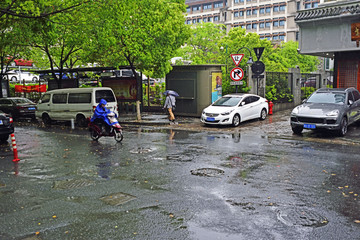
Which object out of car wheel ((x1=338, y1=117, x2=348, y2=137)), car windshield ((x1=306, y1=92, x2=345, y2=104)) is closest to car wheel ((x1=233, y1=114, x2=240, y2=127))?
car windshield ((x1=306, y1=92, x2=345, y2=104))

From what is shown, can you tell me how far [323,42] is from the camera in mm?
19266

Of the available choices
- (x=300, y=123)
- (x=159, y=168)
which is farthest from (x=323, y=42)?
(x=159, y=168)

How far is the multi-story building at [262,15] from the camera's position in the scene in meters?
89.1

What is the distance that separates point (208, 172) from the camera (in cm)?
852

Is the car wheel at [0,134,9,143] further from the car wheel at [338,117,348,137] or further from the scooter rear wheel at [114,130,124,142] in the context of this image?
the car wheel at [338,117,348,137]

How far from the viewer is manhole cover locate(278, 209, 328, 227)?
5430 mm

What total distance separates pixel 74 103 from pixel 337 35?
14.6 metres

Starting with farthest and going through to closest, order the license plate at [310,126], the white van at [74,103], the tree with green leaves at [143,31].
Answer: the white van at [74,103], the tree with green leaves at [143,31], the license plate at [310,126]

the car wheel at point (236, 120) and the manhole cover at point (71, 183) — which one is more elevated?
the car wheel at point (236, 120)

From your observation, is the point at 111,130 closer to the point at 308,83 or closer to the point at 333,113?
the point at 333,113

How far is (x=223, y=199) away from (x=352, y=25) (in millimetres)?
15503

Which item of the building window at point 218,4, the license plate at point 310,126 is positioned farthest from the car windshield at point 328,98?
the building window at point 218,4

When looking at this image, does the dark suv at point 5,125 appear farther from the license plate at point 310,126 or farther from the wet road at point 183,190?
the license plate at point 310,126

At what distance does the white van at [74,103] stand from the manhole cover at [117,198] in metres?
11.5
